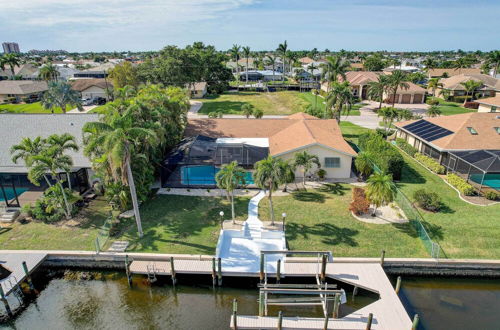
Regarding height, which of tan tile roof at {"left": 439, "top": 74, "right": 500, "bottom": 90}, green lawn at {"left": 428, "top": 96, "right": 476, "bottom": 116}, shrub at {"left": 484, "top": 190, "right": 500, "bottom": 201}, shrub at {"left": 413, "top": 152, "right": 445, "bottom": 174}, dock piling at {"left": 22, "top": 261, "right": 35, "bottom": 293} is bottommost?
dock piling at {"left": 22, "top": 261, "right": 35, "bottom": 293}

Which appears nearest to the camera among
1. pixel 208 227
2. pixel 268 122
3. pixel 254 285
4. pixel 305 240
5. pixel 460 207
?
pixel 254 285

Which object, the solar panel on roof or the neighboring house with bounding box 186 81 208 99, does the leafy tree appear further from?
the solar panel on roof

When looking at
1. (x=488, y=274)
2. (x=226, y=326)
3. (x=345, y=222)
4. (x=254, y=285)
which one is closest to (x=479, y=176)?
(x=488, y=274)

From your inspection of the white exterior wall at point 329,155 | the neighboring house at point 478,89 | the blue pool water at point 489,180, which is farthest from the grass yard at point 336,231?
the neighboring house at point 478,89

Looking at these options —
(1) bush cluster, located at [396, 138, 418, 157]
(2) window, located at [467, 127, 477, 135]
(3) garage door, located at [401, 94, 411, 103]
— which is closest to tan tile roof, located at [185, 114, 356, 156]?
(1) bush cluster, located at [396, 138, 418, 157]

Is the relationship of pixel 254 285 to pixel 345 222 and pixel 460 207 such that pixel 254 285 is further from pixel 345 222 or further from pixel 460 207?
pixel 460 207

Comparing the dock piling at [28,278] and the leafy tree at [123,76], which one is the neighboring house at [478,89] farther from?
the dock piling at [28,278]

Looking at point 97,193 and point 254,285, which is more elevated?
point 97,193

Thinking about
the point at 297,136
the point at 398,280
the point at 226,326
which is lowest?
the point at 226,326
